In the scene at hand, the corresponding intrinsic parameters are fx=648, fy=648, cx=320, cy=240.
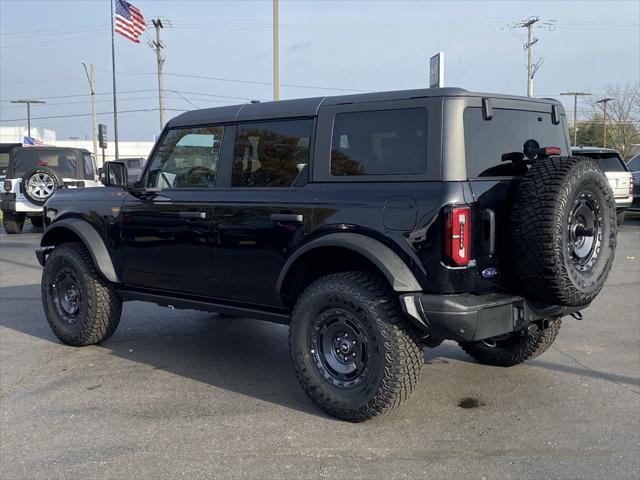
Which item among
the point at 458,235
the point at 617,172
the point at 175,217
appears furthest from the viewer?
the point at 617,172

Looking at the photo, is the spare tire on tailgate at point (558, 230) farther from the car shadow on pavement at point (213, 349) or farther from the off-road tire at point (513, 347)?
the car shadow on pavement at point (213, 349)

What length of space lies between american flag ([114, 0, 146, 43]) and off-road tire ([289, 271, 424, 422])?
80.9 feet

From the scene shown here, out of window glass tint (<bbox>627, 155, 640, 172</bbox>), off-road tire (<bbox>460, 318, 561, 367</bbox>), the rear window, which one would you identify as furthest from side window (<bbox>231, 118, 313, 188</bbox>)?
window glass tint (<bbox>627, 155, 640, 172</bbox>)

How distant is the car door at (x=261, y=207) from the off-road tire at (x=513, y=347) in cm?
174

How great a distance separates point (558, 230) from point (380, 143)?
1191mm

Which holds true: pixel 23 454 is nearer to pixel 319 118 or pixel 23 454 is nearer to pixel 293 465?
pixel 293 465

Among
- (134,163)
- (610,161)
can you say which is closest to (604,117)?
(134,163)

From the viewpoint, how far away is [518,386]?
4738 mm

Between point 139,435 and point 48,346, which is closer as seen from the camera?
point 139,435

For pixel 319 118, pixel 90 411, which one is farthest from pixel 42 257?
pixel 319 118

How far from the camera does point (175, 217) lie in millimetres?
5020

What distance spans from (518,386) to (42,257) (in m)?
4.44

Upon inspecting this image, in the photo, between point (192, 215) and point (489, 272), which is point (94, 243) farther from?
point (489, 272)

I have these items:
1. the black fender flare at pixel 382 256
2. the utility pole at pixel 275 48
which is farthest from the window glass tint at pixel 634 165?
the black fender flare at pixel 382 256
